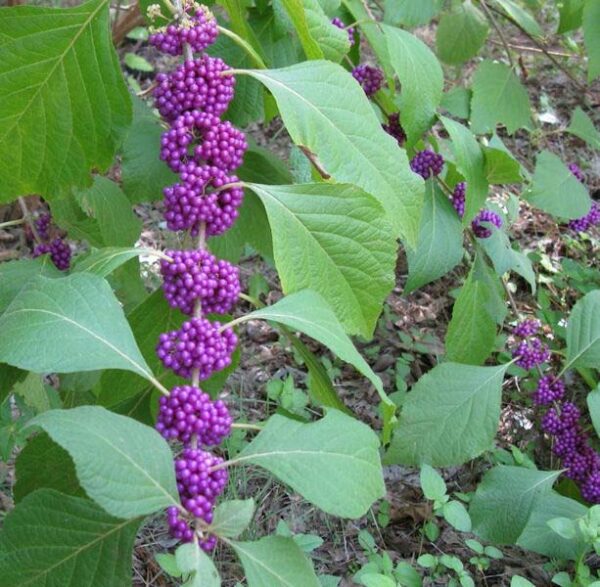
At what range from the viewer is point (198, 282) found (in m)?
1.10

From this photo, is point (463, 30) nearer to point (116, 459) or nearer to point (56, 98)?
point (56, 98)

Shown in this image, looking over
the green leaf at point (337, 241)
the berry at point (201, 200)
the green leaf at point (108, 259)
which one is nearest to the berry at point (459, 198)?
the green leaf at point (337, 241)

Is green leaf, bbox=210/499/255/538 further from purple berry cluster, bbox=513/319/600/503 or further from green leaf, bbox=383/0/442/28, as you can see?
green leaf, bbox=383/0/442/28

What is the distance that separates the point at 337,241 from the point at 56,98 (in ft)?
1.91

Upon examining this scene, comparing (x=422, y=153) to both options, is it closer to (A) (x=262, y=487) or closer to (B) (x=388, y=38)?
(B) (x=388, y=38)

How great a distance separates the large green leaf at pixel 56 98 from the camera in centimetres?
139

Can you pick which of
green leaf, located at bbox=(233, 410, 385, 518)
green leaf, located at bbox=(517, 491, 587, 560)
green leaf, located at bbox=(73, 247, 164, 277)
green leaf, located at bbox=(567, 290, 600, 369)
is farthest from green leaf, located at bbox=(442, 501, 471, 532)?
green leaf, located at bbox=(73, 247, 164, 277)

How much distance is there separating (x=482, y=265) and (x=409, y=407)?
0.52 m

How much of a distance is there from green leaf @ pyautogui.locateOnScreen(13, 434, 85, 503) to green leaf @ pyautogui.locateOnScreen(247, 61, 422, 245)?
59 centimetres

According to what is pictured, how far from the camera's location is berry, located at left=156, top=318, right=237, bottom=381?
1.04 metres

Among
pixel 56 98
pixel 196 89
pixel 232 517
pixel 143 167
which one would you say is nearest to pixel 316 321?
pixel 232 517

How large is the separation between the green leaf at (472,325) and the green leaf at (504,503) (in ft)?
1.09

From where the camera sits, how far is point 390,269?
125cm

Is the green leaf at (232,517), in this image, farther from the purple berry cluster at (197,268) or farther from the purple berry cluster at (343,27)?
the purple berry cluster at (343,27)
